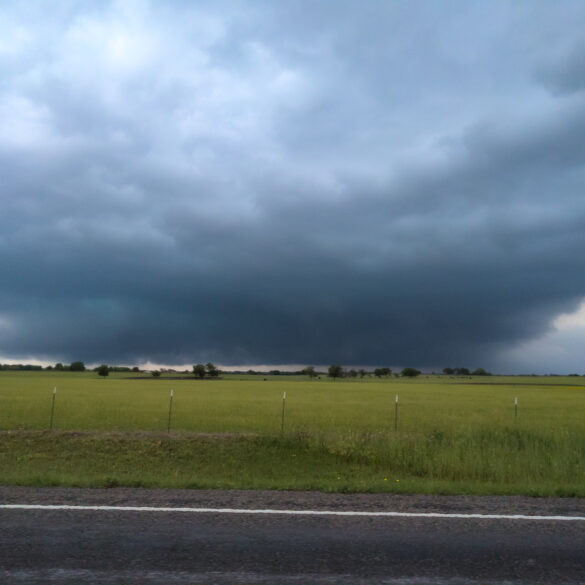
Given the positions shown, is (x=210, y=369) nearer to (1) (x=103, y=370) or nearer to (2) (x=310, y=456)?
(1) (x=103, y=370)

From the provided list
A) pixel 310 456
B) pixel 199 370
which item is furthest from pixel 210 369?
pixel 310 456

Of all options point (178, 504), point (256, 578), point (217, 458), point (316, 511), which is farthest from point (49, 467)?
point (256, 578)

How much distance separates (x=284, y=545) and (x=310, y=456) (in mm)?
13327

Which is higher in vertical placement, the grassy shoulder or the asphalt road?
the asphalt road

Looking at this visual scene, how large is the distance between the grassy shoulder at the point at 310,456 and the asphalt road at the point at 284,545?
A: 240 inches

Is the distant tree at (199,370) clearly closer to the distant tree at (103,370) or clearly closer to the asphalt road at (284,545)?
the distant tree at (103,370)

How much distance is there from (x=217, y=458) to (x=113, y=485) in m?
9.01

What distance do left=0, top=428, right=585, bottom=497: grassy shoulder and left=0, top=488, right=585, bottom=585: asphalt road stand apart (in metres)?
6.10

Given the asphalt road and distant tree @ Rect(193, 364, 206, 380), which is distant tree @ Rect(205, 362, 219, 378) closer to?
distant tree @ Rect(193, 364, 206, 380)

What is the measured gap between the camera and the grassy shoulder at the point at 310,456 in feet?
51.5

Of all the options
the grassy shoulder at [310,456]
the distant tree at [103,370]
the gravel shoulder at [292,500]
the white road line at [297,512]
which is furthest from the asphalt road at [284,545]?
the distant tree at [103,370]

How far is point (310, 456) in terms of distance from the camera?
19.5 metres

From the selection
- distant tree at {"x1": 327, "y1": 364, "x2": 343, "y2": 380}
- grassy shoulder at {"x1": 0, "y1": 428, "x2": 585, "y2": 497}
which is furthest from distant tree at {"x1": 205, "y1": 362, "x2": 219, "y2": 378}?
grassy shoulder at {"x1": 0, "y1": 428, "x2": 585, "y2": 497}

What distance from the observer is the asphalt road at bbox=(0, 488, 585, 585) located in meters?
5.58
